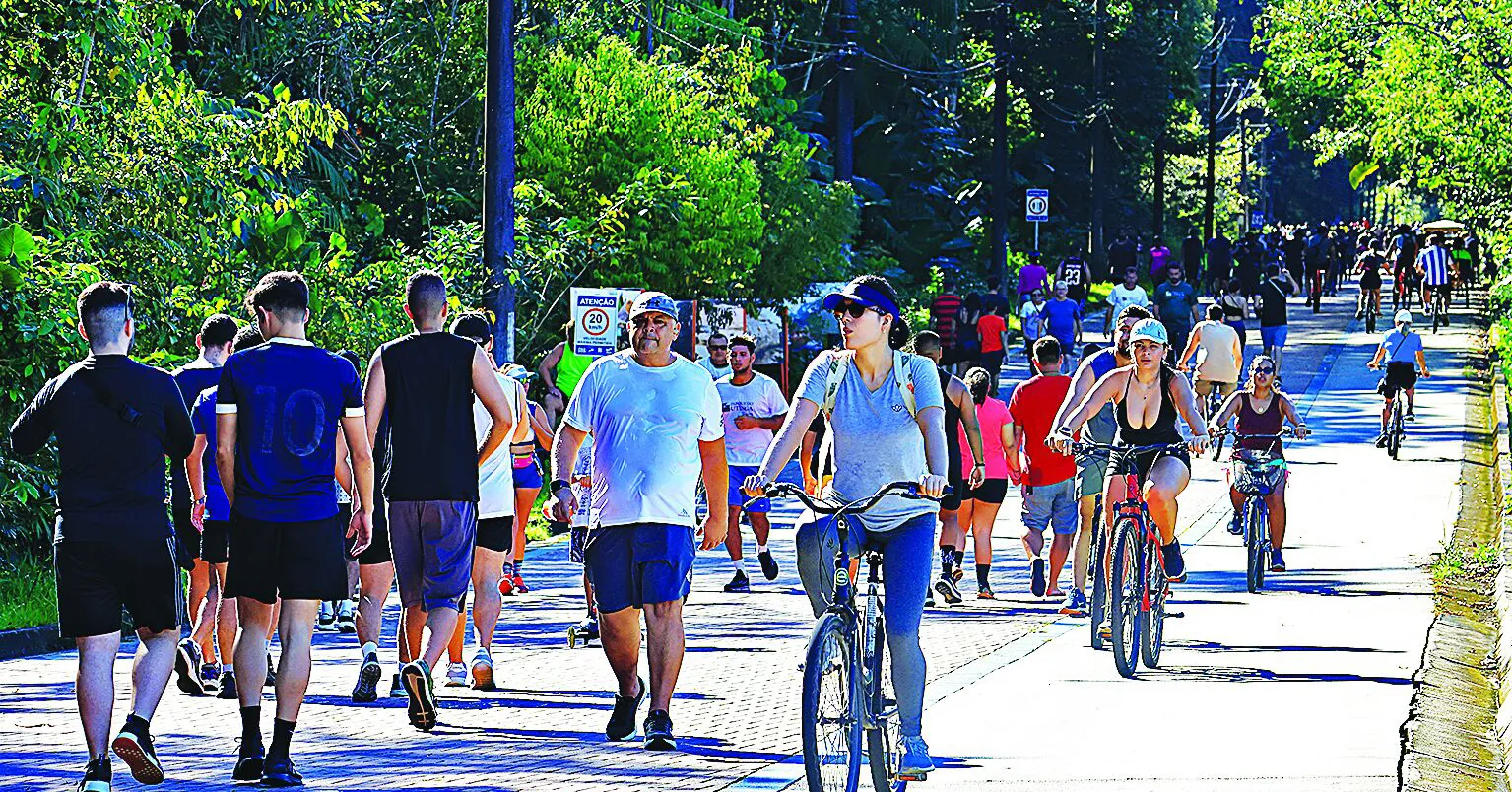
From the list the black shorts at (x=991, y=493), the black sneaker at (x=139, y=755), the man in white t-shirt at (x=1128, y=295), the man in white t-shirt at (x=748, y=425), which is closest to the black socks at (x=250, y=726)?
the black sneaker at (x=139, y=755)

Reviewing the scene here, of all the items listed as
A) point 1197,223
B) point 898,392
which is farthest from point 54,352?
point 1197,223

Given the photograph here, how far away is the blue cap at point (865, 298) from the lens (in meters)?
7.53

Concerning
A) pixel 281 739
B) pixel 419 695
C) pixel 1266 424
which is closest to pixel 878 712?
pixel 281 739

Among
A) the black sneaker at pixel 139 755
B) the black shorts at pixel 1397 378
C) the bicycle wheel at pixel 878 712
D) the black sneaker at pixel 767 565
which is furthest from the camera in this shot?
the black shorts at pixel 1397 378

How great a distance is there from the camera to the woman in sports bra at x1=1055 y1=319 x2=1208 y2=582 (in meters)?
11.6

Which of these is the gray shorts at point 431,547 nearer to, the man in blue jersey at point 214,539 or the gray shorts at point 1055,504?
the man in blue jersey at point 214,539

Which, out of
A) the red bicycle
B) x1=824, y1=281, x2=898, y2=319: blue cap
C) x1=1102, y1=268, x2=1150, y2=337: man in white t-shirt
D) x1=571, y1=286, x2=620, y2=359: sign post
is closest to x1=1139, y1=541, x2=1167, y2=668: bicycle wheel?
the red bicycle

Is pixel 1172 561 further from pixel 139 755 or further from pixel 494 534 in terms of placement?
pixel 139 755

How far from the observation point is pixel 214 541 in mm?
10047

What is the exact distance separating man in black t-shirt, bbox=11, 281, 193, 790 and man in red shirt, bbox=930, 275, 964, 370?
2228cm

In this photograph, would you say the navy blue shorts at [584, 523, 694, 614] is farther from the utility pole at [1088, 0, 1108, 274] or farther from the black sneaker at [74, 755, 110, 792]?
the utility pole at [1088, 0, 1108, 274]

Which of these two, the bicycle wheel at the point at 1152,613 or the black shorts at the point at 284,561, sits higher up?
the black shorts at the point at 284,561

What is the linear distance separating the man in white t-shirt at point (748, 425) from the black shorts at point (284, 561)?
23.7 feet

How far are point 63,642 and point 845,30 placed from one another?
29.1 metres
